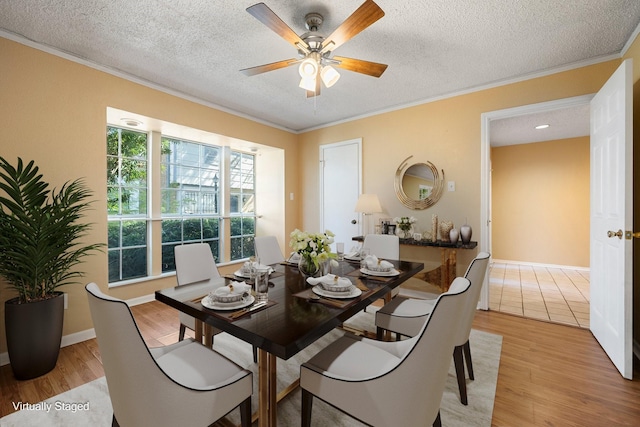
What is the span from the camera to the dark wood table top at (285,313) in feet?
3.47

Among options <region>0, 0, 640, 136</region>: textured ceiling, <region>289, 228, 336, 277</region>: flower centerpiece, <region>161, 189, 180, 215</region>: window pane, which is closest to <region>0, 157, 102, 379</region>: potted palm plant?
<region>0, 0, 640, 136</region>: textured ceiling

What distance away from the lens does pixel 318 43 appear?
6.62 feet

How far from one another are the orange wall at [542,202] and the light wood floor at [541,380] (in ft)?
11.3

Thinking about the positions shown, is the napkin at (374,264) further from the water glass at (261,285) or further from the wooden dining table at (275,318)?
the water glass at (261,285)

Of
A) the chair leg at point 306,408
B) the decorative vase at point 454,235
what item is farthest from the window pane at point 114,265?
the decorative vase at point 454,235

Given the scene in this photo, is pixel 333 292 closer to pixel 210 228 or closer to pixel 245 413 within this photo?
pixel 245 413

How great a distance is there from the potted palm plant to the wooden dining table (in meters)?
1.19

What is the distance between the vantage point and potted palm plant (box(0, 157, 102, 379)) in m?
1.91

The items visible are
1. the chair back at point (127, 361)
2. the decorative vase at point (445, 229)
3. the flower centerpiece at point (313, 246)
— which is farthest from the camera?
the decorative vase at point (445, 229)

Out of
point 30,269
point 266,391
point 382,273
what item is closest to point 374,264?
point 382,273

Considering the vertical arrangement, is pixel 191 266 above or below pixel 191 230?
below

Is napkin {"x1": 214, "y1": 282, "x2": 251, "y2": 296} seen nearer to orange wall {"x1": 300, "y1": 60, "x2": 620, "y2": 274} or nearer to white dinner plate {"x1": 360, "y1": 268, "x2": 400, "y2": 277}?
white dinner plate {"x1": 360, "y1": 268, "x2": 400, "y2": 277}

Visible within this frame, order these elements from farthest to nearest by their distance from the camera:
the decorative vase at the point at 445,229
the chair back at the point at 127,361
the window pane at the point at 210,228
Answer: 1. the window pane at the point at 210,228
2. the decorative vase at the point at 445,229
3. the chair back at the point at 127,361

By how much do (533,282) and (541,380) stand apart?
312cm
